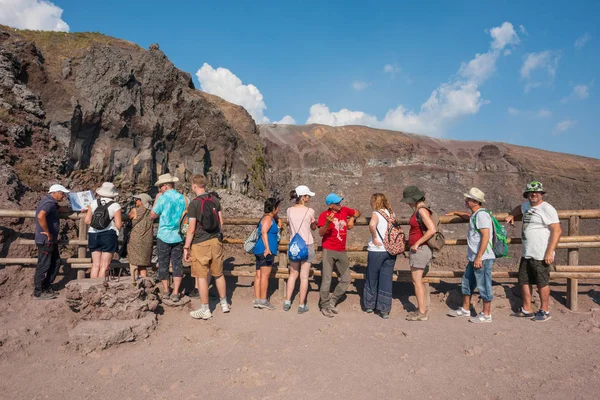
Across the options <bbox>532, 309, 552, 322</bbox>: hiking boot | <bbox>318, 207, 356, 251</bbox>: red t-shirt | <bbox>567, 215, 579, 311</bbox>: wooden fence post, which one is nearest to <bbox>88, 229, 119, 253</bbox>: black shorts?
<bbox>318, 207, 356, 251</bbox>: red t-shirt

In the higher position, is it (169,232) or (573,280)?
(169,232)

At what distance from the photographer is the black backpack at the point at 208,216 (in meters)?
4.73

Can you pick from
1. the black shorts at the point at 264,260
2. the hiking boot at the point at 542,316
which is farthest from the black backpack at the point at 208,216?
the hiking boot at the point at 542,316

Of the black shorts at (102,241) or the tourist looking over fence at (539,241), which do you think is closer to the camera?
the tourist looking over fence at (539,241)

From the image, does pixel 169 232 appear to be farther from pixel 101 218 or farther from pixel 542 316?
pixel 542 316

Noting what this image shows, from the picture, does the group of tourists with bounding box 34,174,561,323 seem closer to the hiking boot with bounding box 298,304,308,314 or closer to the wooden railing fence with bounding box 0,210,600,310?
the hiking boot with bounding box 298,304,308,314

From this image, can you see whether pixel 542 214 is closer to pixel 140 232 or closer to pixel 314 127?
pixel 140 232

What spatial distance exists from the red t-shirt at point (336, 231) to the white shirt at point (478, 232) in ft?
5.24

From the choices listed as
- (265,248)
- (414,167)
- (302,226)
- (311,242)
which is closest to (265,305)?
(265,248)

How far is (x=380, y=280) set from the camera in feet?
16.5

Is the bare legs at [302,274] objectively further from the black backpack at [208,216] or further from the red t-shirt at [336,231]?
the black backpack at [208,216]

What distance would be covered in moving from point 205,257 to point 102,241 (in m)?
1.65

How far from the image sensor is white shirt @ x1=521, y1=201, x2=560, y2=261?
15.2 feet

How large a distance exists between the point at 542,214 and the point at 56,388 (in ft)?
18.8
